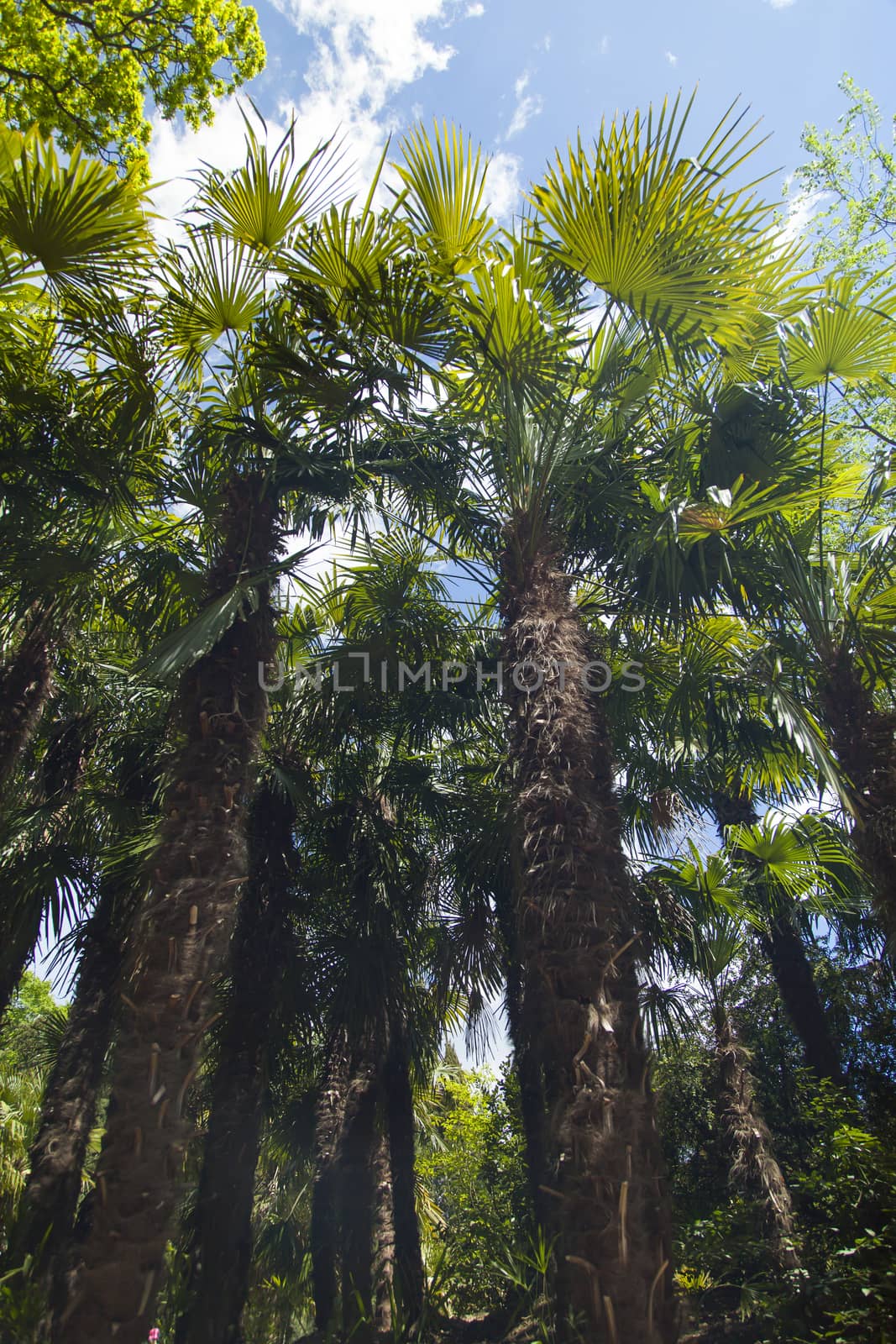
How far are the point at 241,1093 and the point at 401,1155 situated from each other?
274 cm

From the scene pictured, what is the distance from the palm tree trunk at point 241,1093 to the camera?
584 centimetres

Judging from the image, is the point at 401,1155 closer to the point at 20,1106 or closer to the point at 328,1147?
the point at 328,1147

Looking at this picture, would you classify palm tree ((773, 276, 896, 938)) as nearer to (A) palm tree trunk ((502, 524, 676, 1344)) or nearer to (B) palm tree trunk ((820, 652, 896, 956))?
(B) palm tree trunk ((820, 652, 896, 956))

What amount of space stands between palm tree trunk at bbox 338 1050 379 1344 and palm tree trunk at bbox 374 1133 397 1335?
0.54ft

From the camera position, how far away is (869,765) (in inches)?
193

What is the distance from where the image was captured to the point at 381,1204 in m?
10.1

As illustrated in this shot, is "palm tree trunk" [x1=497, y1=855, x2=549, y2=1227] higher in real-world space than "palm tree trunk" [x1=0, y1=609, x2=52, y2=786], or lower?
lower

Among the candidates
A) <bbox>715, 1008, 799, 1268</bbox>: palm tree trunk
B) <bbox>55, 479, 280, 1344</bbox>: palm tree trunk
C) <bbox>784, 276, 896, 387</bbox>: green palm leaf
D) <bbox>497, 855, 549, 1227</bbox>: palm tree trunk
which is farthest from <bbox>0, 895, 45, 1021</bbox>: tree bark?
<bbox>784, 276, 896, 387</bbox>: green palm leaf

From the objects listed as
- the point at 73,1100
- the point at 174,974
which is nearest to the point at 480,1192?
the point at 73,1100

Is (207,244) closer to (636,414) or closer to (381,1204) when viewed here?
(636,414)

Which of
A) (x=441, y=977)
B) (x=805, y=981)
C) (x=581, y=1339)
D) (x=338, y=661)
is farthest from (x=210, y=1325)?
(x=805, y=981)

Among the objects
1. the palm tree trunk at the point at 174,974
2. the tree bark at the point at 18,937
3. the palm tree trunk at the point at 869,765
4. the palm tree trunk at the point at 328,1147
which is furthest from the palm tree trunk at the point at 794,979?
the tree bark at the point at 18,937

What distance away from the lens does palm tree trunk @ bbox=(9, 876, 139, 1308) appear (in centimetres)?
654

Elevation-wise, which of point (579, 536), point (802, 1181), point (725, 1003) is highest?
point (579, 536)
